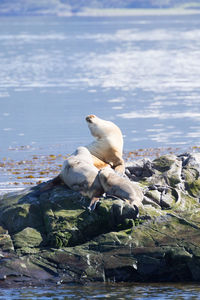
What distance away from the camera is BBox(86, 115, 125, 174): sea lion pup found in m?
12.7

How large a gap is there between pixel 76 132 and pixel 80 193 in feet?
42.7

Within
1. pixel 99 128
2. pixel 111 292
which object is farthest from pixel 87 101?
pixel 111 292

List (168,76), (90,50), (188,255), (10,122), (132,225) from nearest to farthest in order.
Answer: (188,255) < (132,225) < (10,122) < (168,76) < (90,50)

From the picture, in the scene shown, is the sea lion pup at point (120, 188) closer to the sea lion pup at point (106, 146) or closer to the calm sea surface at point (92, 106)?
the sea lion pup at point (106, 146)

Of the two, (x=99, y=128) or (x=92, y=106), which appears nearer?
(x=99, y=128)

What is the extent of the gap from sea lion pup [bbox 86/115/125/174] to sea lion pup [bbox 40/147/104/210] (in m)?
0.46

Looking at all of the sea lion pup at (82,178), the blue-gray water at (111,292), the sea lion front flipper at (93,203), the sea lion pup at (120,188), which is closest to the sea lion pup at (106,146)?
the sea lion pup at (82,178)

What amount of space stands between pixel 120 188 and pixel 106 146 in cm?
162

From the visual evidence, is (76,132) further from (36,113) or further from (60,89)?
(60,89)

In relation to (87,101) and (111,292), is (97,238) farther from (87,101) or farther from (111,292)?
(87,101)

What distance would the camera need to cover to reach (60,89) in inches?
1545

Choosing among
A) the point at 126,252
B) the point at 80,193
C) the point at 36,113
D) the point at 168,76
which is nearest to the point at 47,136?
the point at 36,113

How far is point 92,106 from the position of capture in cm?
3150

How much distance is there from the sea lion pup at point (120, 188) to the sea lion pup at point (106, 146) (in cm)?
119
